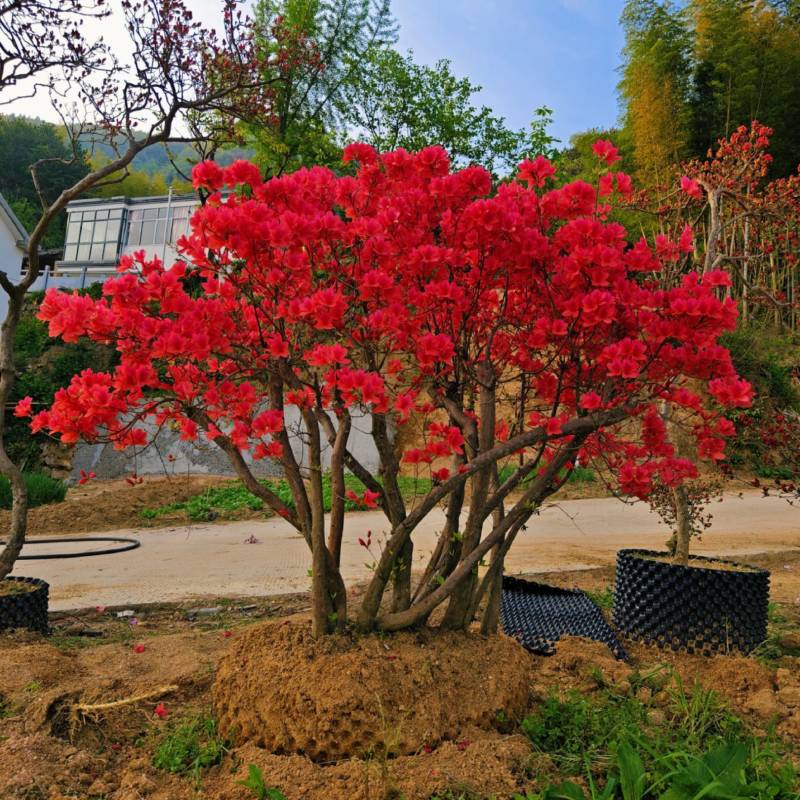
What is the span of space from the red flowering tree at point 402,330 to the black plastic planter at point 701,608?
933 mm

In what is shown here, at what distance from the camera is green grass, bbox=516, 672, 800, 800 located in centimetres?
168

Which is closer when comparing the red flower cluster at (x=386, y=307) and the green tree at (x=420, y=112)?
the red flower cluster at (x=386, y=307)

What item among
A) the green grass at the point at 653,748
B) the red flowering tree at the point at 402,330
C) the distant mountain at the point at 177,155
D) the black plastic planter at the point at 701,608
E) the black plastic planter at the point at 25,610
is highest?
the distant mountain at the point at 177,155

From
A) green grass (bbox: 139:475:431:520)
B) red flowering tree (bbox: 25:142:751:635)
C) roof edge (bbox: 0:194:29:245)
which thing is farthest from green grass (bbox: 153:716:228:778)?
roof edge (bbox: 0:194:29:245)

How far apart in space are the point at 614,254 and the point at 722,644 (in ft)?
7.17

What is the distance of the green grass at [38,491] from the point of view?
29.3 feet

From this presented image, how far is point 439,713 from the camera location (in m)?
2.04

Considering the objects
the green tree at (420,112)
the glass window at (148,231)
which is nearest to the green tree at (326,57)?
the green tree at (420,112)

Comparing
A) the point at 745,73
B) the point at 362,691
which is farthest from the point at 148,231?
the point at 362,691

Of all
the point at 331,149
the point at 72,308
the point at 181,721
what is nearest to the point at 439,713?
the point at 181,721

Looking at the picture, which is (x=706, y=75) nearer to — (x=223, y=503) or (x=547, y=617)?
(x=223, y=503)

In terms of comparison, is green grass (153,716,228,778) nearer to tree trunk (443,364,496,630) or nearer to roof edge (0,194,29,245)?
tree trunk (443,364,496,630)

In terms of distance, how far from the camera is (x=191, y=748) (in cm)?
206

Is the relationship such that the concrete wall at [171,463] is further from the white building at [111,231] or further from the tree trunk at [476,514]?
the white building at [111,231]
